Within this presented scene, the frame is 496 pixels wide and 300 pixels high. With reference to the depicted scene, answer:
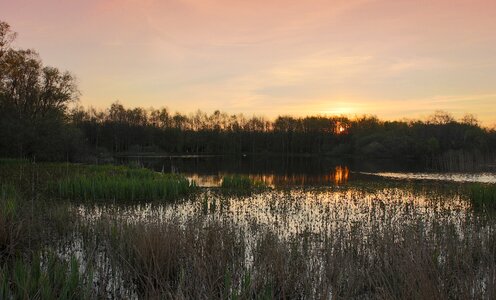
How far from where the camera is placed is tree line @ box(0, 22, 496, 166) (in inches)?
1447

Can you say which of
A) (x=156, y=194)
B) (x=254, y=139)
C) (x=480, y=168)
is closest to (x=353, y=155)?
(x=254, y=139)

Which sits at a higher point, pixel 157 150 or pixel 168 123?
pixel 168 123

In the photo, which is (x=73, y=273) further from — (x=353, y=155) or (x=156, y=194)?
(x=353, y=155)

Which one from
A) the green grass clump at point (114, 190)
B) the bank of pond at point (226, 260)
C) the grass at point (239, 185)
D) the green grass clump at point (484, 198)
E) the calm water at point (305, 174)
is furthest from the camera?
the calm water at point (305, 174)

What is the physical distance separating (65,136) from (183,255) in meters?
37.1

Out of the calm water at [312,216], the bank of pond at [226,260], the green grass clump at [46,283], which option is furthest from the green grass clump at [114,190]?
the green grass clump at [46,283]

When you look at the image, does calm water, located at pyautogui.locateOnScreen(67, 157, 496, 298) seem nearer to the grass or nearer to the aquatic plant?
the grass

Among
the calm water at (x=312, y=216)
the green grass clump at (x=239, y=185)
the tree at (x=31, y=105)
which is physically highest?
the tree at (x=31, y=105)

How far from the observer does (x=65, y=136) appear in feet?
130

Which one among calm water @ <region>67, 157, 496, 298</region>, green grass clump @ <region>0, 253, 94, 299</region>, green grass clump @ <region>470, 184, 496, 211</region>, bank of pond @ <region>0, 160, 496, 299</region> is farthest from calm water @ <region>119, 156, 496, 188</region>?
green grass clump @ <region>0, 253, 94, 299</region>

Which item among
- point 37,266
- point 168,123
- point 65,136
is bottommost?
point 37,266

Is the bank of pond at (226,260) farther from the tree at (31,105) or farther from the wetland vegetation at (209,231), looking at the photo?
the tree at (31,105)

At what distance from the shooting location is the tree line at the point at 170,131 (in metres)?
36.8

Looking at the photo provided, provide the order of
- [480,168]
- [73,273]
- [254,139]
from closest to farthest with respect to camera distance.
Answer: [73,273] < [480,168] < [254,139]
